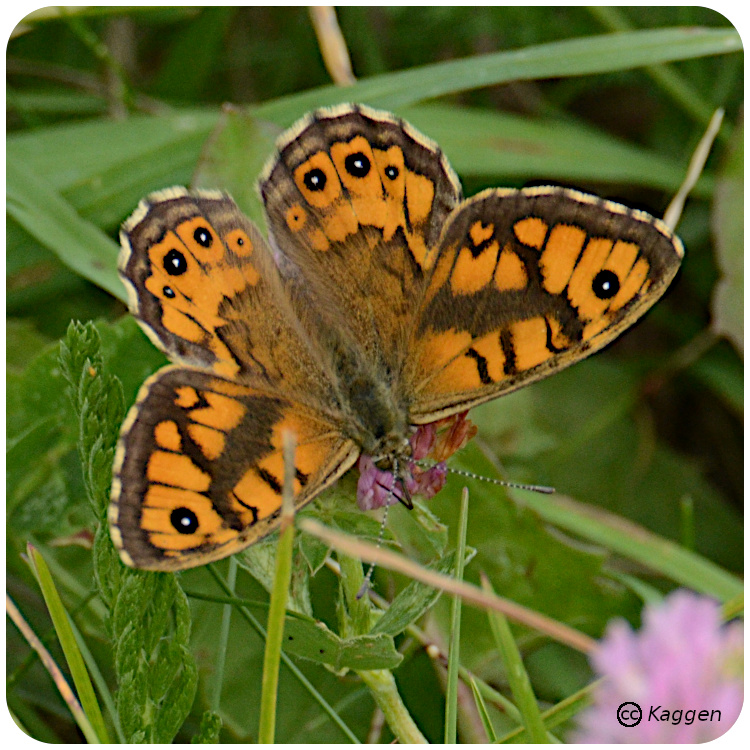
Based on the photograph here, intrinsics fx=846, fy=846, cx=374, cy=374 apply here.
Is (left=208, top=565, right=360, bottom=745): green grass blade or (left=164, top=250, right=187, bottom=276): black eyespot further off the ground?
(left=164, top=250, right=187, bottom=276): black eyespot

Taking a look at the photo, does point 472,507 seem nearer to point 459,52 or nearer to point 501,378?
point 501,378

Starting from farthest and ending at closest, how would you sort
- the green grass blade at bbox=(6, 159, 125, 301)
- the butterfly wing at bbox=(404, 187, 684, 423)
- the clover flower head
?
1. the green grass blade at bbox=(6, 159, 125, 301)
2. the butterfly wing at bbox=(404, 187, 684, 423)
3. the clover flower head

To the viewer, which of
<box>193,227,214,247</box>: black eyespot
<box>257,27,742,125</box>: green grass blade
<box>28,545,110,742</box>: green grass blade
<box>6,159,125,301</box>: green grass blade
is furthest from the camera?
<box>257,27,742,125</box>: green grass blade

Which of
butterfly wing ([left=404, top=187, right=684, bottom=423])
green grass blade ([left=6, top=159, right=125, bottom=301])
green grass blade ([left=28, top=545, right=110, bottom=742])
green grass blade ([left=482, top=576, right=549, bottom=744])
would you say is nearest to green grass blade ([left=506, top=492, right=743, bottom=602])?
butterfly wing ([left=404, top=187, right=684, bottom=423])

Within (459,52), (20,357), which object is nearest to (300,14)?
(459,52)

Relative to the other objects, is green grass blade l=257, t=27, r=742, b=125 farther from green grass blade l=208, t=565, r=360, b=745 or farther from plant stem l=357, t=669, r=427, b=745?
plant stem l=357, t=669, r=427, b=745

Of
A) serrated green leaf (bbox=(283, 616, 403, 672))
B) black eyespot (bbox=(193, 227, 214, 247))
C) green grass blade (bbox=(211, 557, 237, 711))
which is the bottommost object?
green grass blade (bbox=(211, 557, 237, 711))
